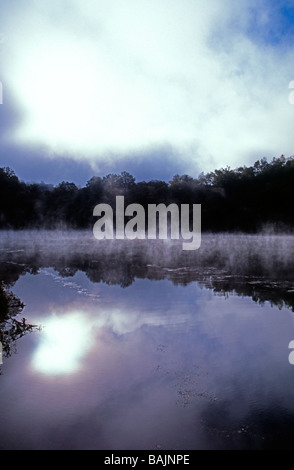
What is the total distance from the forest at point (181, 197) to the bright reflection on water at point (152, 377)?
48.8m

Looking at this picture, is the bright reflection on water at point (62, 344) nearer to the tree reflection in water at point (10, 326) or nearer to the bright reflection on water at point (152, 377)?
the bright reflection on water at point (152, 377)

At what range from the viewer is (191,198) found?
66.8 m

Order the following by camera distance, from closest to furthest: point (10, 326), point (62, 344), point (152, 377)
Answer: point (152, 377), point (62, 344), point (10, 326)

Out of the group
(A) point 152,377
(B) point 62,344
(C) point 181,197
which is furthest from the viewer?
(C) point 181,197

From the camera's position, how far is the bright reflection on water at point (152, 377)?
5.29 metres

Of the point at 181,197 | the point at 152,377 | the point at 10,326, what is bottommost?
the point at 152,377

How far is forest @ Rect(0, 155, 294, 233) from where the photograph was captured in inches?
2375

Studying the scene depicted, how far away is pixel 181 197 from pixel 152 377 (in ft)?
202

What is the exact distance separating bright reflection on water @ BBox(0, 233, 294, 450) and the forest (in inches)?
1922

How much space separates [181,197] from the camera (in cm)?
6769

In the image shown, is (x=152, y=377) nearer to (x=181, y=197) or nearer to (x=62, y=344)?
(x=62, y=344)

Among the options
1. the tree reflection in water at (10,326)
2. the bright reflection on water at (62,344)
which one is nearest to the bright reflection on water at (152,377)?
the bright reflection on water at (62,344)

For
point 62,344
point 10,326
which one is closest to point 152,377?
point 62,344
